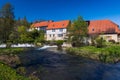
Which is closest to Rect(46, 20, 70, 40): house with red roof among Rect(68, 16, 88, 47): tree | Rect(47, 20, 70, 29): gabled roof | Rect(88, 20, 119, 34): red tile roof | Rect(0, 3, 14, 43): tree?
Rect(47, 20, 70, 29): gabled roof

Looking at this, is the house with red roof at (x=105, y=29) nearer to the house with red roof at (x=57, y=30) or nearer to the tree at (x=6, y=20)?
the house with red roof at (x=57, y=30)

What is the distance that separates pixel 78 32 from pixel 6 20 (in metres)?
27.0

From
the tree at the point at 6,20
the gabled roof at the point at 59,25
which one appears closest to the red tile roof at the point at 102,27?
the gabled roof at the point at 59,25

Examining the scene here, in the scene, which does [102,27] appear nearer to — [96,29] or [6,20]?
[96,29]

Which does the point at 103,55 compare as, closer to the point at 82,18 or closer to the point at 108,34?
the point at 82,18

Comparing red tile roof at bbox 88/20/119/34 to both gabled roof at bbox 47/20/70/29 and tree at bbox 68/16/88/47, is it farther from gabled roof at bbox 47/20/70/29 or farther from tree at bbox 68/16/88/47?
tree at bbox 68/16/88/47

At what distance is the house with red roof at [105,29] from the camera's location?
58369 mm

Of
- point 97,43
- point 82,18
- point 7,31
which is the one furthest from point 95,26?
point 7,31

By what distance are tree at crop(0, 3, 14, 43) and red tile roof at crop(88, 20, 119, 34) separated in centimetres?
2824

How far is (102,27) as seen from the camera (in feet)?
207

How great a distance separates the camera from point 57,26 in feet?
252

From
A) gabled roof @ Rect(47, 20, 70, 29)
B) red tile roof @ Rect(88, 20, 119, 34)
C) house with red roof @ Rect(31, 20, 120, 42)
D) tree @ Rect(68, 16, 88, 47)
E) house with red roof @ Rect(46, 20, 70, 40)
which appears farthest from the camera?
gabled roof @ Rect(47, 20, 70, 29)

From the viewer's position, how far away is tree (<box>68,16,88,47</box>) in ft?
164

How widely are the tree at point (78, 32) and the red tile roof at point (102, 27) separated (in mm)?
11963
